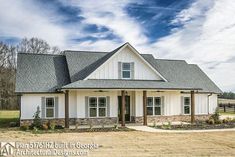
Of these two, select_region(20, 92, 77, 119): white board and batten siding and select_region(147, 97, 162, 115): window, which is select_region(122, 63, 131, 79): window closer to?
select_region(147, 97, 162, 115): window

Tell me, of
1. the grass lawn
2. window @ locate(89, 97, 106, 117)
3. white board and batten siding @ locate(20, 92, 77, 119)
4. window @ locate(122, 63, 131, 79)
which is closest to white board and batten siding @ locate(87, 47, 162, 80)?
window @ locate(122, 63, 131, 79)

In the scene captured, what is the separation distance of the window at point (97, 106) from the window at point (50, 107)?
2810 millimetres

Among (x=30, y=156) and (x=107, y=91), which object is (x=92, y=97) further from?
(x=30, y=156)

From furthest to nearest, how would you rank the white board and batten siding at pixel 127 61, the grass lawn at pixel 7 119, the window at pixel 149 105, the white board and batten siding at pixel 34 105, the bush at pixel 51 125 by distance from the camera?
the window at pixel 149 105 < the grass lawn at pixel 7 119 < the white board and batten siding at pixel 127 61 < the white board and batten siding at pixel 34 105 < the bush at pixel 51 125

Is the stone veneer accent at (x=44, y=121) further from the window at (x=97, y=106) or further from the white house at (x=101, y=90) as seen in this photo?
the window at (x=97, y=106)

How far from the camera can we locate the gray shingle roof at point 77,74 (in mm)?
23467

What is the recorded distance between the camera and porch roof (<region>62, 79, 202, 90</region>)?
22.1 meters

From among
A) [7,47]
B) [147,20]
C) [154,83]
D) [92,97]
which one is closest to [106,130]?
[92,97]

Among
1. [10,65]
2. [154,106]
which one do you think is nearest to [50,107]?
[154,106]

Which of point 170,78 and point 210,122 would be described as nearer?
point 210,122

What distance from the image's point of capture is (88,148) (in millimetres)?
13508

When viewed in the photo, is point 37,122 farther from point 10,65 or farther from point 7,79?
point 10,65

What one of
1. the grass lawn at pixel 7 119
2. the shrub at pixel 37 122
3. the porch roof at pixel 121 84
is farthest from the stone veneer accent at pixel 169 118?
the grass lawn at pixel 7 119

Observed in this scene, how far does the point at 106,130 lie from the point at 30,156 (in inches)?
360
